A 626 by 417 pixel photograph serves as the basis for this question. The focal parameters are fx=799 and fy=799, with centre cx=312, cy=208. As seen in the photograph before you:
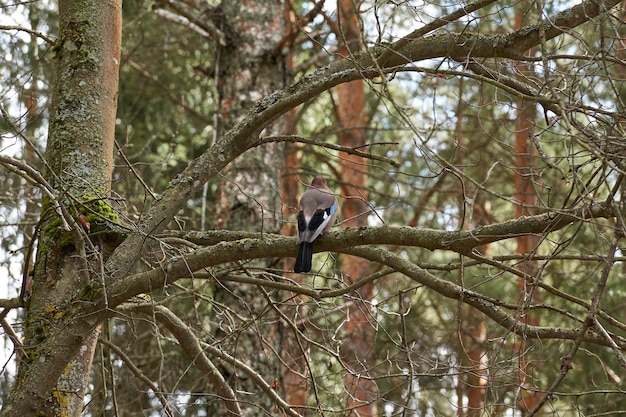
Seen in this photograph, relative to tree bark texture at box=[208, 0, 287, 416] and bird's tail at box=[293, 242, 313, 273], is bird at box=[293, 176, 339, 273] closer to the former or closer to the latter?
bird's tail at box=[293, 242, 313, 273]

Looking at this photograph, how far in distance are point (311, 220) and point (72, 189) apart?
1.40 metres

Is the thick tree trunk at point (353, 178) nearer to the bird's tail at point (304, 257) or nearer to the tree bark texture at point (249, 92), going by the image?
the tree bark texture at point (249, 92)

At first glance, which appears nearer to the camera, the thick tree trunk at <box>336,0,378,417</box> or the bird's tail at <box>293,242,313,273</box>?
the bird's tail at <box>293,242,313,273</box>

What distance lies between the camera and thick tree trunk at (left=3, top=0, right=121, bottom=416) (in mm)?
4008

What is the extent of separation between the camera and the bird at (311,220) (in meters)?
4.19

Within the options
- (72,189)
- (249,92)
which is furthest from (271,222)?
(72,189)

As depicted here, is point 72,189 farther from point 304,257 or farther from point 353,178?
point 353,178

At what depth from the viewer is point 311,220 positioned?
4.73 metres

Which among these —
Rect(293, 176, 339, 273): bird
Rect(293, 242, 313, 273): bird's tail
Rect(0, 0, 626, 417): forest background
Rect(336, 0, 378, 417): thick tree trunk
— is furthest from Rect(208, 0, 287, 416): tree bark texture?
Rect(293, 242, 313, 273): bird's tail

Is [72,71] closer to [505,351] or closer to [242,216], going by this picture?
[242,216]

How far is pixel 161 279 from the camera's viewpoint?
3.86m

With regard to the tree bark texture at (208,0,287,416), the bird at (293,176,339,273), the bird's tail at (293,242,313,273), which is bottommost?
the bird's tail at (293,242,313,273)

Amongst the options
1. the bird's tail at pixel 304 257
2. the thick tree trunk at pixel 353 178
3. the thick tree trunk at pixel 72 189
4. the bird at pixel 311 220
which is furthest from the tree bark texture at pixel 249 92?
the bird's tail at pixel 304 257

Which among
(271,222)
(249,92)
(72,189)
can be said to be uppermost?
(249,92)
